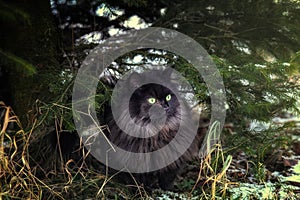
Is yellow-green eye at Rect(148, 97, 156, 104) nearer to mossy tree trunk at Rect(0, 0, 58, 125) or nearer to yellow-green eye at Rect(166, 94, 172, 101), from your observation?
yellow-green eye at Rect(166, 94, 172, 101)

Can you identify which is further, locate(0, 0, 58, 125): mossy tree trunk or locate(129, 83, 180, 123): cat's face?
locate(129, 83, 180, 123): cat's face

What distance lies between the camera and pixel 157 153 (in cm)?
241

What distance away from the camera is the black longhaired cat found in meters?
2.40

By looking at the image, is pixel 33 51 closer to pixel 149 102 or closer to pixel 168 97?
pixel 149 102

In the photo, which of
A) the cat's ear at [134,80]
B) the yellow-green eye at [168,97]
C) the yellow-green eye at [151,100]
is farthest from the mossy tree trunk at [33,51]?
the yellow-green eye at [168,97]

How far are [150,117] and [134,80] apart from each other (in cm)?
26

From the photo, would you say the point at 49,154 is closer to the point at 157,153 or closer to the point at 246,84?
the point at 157,153

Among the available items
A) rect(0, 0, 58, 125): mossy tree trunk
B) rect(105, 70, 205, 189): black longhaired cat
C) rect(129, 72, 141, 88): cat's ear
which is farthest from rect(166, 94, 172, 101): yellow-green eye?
rect(0, 0, 58, 125): mossy tree trunk

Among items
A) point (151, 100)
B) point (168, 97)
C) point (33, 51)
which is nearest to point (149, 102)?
point (151, 100)

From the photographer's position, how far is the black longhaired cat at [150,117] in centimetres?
240

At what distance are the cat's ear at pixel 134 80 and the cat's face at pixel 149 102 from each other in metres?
0.03

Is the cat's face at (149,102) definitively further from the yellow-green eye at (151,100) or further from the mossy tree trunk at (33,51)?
the mossy tree trunk at (33,51)

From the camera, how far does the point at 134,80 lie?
95.1 inches

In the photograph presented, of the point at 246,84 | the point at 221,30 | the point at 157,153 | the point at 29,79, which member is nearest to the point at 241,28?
the point at 221,30
